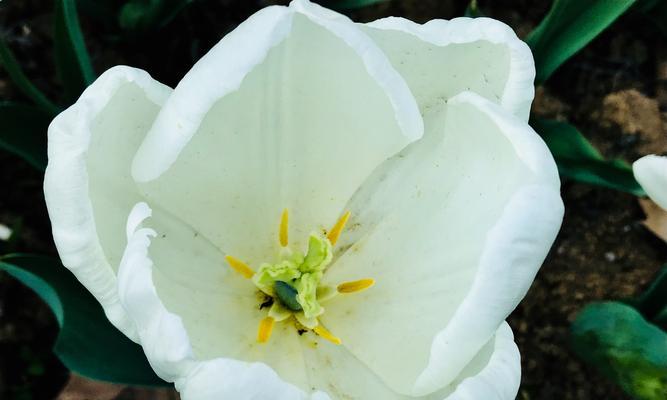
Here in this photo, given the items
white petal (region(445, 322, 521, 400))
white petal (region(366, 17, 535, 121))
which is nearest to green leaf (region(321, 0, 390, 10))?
white petal (region(366, 17, 535, 121))

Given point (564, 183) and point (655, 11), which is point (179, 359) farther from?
point (655, 11)

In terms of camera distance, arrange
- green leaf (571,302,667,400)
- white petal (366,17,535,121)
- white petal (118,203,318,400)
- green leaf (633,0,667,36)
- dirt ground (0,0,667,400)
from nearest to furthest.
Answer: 1. white petal (118,203,318,400)
2. white petal (366,17,535,121)
3. green leaf (571,302,667,400)
4. dirt ground (0,0,667,400)
5. green leaf (633,0,667,36)

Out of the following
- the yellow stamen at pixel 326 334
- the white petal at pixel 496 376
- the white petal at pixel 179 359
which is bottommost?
the yellow stamen at pixel 326 334

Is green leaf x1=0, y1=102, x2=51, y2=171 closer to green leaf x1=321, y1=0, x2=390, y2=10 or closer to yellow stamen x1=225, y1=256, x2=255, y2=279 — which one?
yellow stamen x1=225, y1=256, x2=255, y2=279

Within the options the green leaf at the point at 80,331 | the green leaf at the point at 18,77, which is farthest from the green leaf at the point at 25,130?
the green leaf at the point at 80,331

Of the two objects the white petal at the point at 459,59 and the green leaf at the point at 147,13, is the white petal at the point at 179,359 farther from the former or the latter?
the green leaf at the point at 147,13
